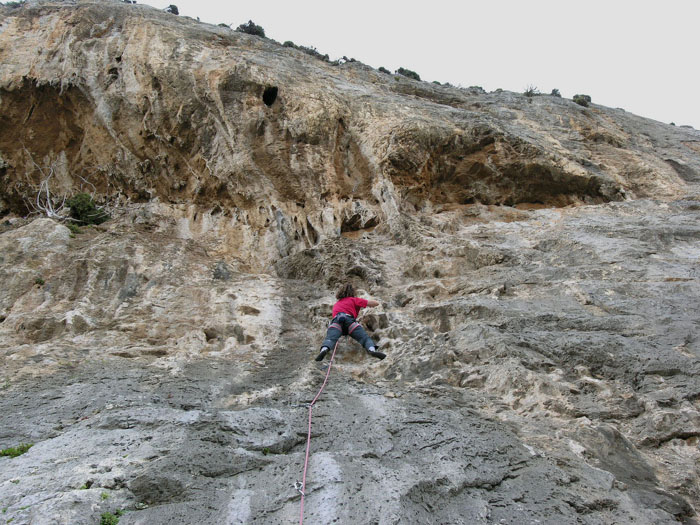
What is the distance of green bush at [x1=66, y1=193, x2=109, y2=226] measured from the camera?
43.6 feet

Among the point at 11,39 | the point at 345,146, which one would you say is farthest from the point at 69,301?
the point at 11,39

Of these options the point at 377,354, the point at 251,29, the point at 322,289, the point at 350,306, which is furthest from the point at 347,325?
the point at 251,29

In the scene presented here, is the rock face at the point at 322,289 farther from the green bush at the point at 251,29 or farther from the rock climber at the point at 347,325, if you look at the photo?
the green bush at the point at 251,29

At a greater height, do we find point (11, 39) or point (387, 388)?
point (11, 39)

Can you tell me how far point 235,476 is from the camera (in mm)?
5090

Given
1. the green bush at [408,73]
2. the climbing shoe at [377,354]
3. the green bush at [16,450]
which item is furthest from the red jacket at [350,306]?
the green bush at [408,73]

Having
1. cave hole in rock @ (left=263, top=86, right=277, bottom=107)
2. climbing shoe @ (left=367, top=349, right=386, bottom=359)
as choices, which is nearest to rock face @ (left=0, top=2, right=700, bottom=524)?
cave hole in rock @ (left=263, top=86, right=277, bottom=107)

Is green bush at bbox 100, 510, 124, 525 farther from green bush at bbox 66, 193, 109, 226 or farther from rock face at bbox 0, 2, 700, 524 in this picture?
green bush at bbox 66, 193, 109, 226

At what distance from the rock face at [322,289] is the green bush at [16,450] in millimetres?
149

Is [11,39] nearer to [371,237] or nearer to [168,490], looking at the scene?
[371,237]

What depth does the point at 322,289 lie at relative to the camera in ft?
35.3

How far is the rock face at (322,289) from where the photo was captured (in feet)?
16.7

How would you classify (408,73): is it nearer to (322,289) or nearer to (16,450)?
(322,289)

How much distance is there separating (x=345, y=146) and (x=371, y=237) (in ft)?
10.9
